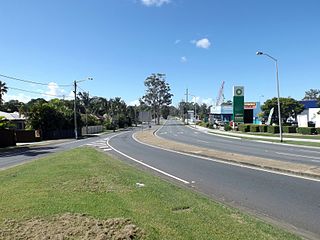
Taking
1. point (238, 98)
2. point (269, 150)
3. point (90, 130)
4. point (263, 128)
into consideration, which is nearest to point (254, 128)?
point (263, 128)

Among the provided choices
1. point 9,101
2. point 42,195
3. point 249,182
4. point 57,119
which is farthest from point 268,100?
point 9,101

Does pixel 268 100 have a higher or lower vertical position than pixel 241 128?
higher

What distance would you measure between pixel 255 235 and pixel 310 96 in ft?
607

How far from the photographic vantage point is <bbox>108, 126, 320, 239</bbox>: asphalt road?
26.0ft

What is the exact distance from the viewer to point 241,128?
65.8m

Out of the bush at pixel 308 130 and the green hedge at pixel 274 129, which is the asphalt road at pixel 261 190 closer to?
the bush at pixel 308 130

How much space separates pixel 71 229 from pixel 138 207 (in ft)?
6.71

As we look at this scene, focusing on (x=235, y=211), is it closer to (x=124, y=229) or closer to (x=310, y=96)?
(x=124, y=229)

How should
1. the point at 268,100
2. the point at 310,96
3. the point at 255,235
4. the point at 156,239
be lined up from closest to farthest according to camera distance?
the point at 156,239
the point at 255,235
the point at 268,100
the point at 310,96

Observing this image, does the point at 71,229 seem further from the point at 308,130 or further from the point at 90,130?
the point at 90,130

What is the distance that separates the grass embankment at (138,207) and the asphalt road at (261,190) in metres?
0.94

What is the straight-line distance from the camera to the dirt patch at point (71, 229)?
18.4 ft

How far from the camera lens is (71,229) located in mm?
5867

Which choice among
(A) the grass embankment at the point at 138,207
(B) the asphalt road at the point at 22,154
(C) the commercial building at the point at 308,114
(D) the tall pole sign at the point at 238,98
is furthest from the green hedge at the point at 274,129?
(A) the grass embankment at the point at 138,207
